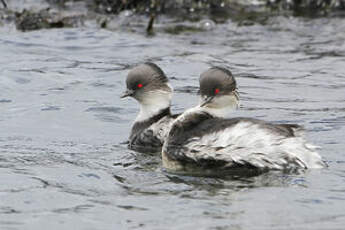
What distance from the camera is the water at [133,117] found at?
23.7 feet

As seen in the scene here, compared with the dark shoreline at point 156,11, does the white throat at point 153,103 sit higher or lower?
lower

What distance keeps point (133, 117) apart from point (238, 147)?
3508 millimetres

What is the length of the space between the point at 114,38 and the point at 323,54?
11.9ft

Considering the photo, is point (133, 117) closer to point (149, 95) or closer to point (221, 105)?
point (149, 95)

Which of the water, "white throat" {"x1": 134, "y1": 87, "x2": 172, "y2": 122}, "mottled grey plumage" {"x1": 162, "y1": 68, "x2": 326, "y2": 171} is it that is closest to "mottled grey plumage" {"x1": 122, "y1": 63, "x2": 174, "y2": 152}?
"white throat" {"x1": 134, "y1": 87, "x2": 172, "y2": 122}

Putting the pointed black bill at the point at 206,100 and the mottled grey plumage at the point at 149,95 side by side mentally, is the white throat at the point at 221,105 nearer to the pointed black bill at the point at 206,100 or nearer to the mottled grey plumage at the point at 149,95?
the pointed black bill at the point at 206,100

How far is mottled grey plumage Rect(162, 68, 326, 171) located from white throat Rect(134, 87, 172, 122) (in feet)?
5.55

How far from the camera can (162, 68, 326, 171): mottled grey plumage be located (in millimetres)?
8258

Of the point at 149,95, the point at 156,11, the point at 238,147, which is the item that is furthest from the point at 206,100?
the point at 156,11

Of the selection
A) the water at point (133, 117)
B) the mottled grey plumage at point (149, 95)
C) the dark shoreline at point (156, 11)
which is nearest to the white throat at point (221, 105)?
the water at point (133, 117)

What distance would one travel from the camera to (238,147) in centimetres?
830

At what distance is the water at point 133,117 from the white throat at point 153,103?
374 millimetres

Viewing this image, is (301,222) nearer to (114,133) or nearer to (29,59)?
(114,133)

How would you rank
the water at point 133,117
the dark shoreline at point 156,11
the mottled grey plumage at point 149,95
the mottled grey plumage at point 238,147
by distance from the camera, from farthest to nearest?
the dark shoreline at point 156,11 → the mottled grey plumage at point 149,95 → the mottled grey plumage at point 238,147 → the water at point 133,117
